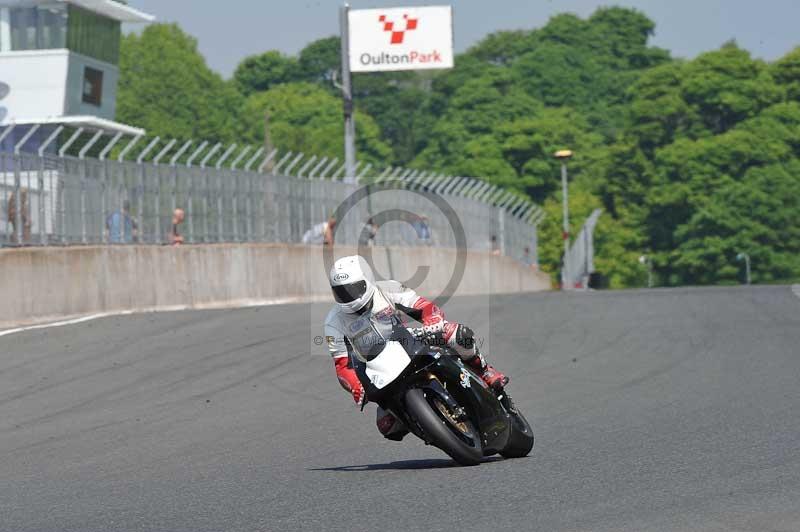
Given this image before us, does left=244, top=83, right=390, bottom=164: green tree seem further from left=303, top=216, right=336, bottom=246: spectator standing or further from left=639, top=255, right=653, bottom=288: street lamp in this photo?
left=303, top=216, right=336, bottom=246: spectator standing

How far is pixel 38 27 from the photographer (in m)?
51.2

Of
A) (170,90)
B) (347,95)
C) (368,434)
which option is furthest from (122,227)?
(170,90)

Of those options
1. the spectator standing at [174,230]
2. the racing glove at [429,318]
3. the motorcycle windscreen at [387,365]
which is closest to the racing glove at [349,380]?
the motorcycle windscreen at [387,365]

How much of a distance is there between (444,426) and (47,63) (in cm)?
4376

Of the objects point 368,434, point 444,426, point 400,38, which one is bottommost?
point 368,434

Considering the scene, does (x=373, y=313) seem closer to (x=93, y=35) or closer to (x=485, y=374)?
(x=485, y=374)

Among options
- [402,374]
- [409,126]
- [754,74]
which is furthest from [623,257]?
[402,374]

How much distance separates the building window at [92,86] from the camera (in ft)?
173

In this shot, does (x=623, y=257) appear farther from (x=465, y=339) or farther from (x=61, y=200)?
(x=465, y=339)

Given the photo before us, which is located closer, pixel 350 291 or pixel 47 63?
pixel 350 291

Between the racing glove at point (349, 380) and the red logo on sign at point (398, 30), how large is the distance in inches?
1378

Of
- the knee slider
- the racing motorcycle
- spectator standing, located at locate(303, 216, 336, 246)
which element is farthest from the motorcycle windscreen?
spectator standing, located at locate(303, 216, 336, 246)

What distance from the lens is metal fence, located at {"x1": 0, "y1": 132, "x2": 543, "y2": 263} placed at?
21203 millimetres

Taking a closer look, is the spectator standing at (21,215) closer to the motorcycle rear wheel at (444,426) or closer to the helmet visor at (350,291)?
the helmet visor at (350,291)
